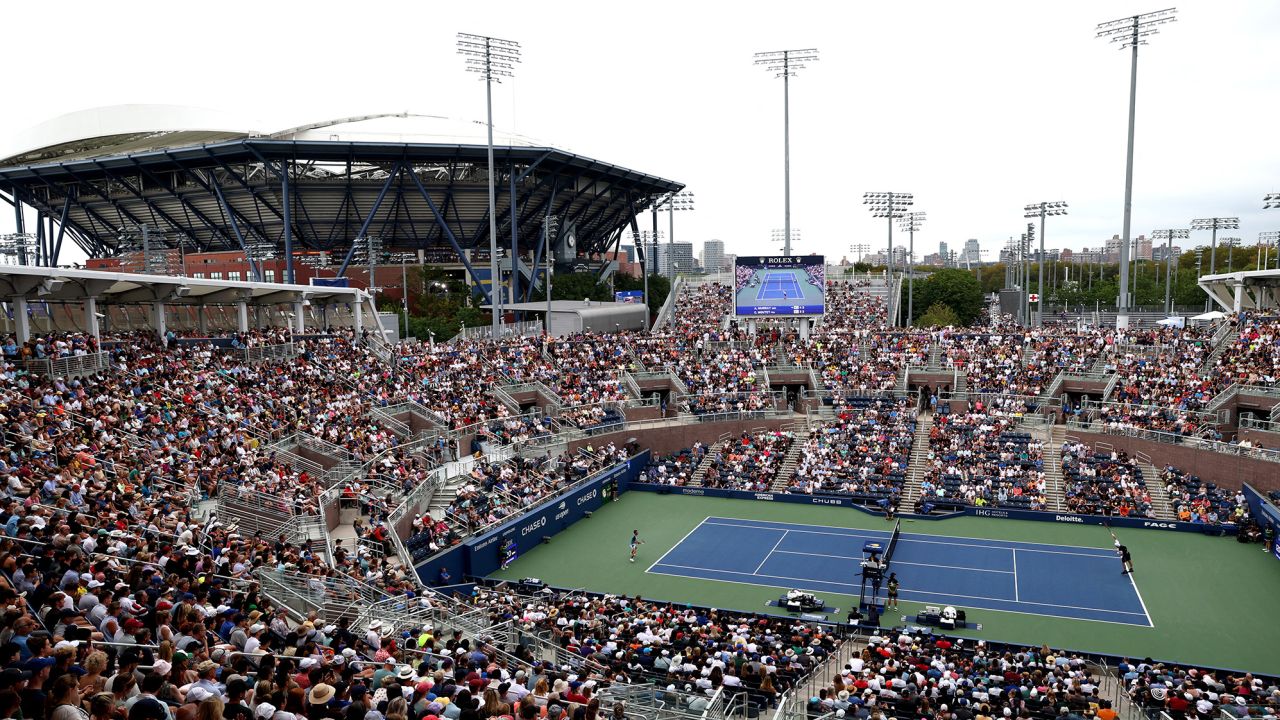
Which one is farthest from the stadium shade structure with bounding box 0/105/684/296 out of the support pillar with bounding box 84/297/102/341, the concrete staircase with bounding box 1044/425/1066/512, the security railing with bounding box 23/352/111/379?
the concrete staircase with bounding box 1044/425/1066/512

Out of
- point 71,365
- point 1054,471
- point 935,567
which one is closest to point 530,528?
point 935,567

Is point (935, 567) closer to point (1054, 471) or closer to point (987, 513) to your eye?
point (987, 513)

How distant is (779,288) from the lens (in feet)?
157

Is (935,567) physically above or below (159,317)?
below

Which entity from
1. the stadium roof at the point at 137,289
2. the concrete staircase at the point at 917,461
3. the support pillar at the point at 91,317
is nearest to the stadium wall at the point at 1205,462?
the concrete staircase at the point at 917,461

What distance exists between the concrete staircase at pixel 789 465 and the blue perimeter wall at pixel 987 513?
88 cm

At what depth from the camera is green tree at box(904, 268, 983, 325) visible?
300ft

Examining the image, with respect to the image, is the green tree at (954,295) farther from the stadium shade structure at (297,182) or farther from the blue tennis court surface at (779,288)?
the blue tennis court surface at (779,288)

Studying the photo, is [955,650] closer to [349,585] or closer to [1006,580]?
[1006,580]

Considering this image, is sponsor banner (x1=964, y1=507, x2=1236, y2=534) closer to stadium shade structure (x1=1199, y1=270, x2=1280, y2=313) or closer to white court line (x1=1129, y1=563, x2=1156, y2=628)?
white court line (x1=1129, y1=563, x2=1156, y2=628)

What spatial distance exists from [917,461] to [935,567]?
33.3 ft

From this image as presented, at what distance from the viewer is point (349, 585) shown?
17.9 meters

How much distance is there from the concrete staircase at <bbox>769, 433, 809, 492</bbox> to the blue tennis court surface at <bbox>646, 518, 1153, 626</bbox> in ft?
13.5

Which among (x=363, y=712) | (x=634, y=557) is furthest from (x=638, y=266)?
(x=363, y=712)
